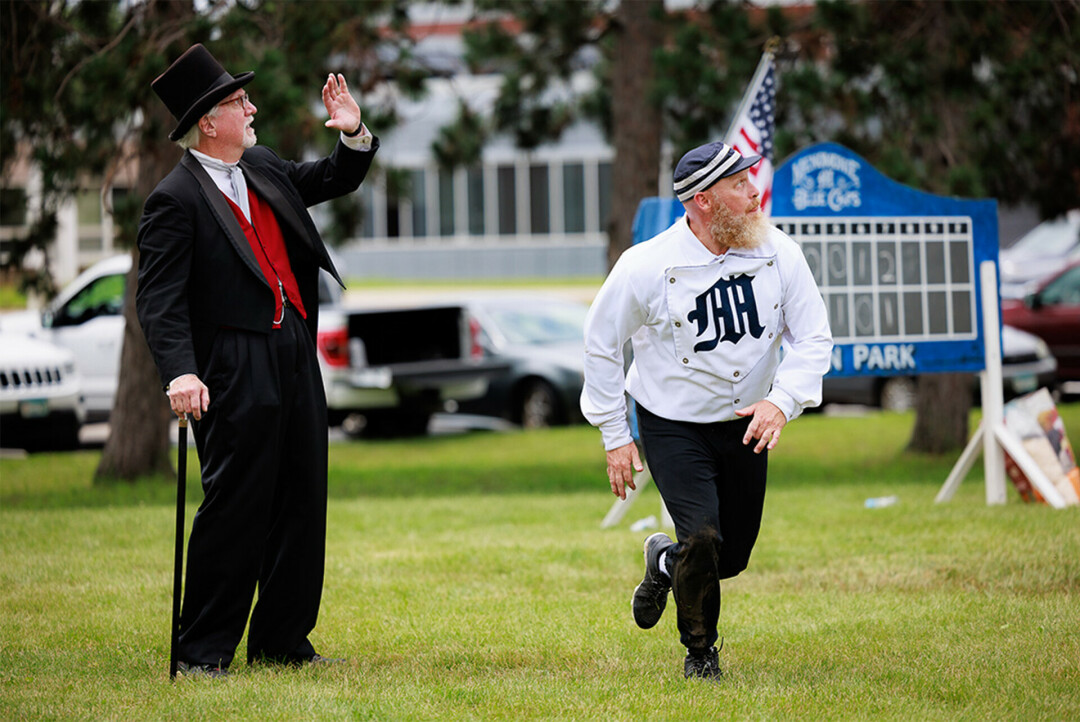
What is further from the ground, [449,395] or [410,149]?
[410,149]

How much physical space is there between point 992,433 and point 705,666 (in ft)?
16.9

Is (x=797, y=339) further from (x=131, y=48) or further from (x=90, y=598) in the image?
(x=131, y=48)

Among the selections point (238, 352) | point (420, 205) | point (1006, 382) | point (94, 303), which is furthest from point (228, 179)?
point (420, 205)

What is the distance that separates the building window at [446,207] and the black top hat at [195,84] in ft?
120

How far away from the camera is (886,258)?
976 cm

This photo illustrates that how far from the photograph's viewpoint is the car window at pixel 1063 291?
729 inches

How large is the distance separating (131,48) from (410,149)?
29710 millimetres

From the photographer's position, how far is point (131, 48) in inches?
443

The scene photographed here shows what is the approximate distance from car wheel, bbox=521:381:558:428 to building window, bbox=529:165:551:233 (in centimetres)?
Result: 2397

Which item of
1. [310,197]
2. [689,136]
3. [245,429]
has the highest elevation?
[689,136]

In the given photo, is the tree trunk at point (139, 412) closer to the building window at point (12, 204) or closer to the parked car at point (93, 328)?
the building window at point (12, 204)

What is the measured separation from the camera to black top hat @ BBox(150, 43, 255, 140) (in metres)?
5.28

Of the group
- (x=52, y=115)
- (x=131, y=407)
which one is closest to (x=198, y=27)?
(x=52, y=115)

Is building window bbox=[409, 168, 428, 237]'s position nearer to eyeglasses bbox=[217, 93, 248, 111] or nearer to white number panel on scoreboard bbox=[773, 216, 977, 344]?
white number panel on scoreboard bbox=[773, 216, 977, 344]
